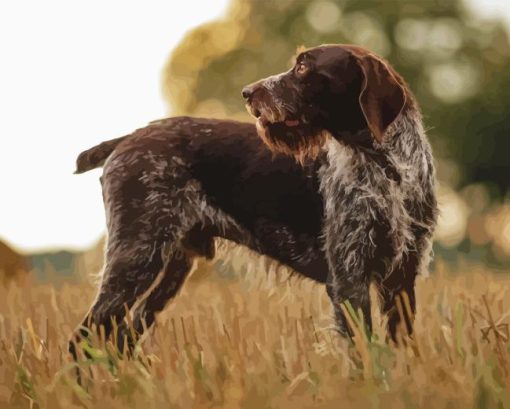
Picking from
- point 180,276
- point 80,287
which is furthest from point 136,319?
point 80,287

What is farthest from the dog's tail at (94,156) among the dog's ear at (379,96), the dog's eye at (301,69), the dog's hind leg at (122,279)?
the dog's ear at (379,96)

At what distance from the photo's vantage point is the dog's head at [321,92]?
198 inches

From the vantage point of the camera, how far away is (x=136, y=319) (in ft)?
18.8

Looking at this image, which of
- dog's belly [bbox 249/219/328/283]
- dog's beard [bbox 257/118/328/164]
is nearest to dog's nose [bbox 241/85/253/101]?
dog's beard [bbox 257/118/328/164]

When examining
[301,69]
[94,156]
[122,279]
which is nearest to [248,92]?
[301,69]

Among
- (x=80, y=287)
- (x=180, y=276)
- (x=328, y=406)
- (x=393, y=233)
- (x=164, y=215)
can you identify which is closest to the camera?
(x=328, y=406)

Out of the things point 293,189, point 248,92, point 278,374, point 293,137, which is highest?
point 248,92

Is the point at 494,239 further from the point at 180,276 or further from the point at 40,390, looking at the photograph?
the point at 40,390

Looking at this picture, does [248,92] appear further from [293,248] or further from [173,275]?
[173,275]

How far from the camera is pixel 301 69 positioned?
202 inches

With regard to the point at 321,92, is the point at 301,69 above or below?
above

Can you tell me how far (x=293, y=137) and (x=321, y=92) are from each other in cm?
29

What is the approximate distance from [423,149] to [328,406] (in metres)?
2.16

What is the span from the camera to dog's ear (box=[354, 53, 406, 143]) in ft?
16.0
